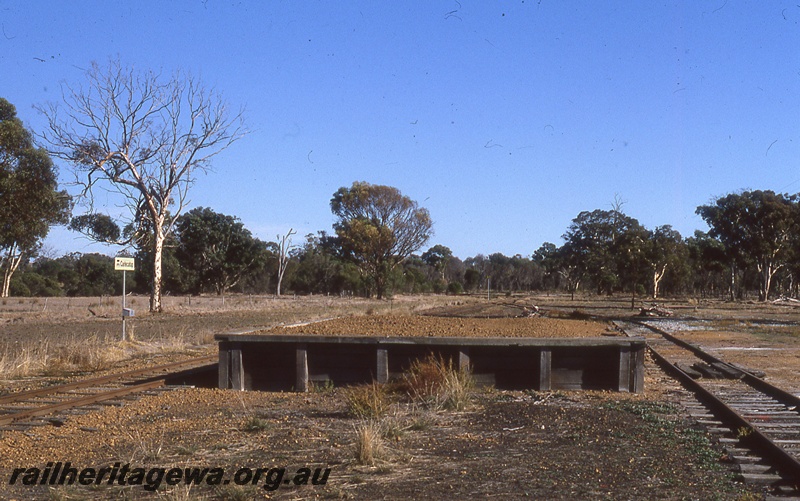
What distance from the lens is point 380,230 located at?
78.4 meters

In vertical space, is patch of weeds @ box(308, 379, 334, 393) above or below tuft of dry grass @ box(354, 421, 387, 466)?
below

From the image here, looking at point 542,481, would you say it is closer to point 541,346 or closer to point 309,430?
point 309,430

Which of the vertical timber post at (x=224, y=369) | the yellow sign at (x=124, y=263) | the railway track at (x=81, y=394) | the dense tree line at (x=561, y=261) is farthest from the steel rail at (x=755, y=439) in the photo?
the dense tree line at (x=561, y=261)

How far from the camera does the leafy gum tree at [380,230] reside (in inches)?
3063

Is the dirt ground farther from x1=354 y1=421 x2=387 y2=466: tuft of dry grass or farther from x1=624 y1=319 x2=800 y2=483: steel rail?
x1=624 y1=319 x2=800 y2=483: steel rail

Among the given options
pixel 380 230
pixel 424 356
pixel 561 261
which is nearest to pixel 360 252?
pixel 380 230

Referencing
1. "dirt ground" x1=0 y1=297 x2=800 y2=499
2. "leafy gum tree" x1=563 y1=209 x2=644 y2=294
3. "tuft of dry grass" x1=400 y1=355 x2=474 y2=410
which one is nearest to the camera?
"dirt ground" x1=0 y1=297 x2=800 y2=499

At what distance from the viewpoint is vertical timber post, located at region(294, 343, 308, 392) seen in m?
12.1

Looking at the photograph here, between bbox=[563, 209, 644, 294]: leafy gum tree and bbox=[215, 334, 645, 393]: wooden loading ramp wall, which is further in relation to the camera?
bbox=[563, 209, 644, 294]: leafy gum tree

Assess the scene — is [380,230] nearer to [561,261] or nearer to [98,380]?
[561,261]

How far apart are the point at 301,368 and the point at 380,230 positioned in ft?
218

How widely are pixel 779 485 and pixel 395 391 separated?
586cm

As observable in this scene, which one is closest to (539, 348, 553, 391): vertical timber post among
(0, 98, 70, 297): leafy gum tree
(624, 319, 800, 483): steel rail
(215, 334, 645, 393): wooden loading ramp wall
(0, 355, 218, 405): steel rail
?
(215, 334, 645, 393): wooden loading ramp wall

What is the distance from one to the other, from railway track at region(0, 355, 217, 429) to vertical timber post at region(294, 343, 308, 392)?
6.70 feet
